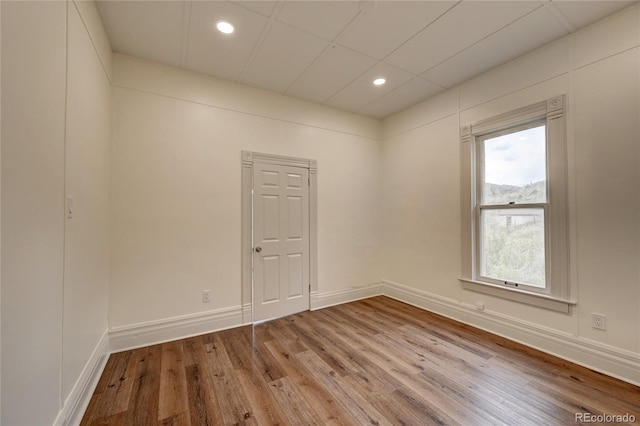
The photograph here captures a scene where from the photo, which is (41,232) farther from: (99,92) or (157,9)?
(157,9)

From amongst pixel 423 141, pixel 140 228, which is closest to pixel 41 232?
pixel 140 228

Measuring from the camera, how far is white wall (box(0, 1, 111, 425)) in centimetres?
106

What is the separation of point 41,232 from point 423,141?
3966mm

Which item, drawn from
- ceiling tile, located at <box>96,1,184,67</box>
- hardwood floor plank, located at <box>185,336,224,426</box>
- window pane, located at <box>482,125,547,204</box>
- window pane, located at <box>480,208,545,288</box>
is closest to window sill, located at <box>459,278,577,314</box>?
window pane, located at <box>480,208,545,288</box>

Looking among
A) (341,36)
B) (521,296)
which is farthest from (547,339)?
(341,36)

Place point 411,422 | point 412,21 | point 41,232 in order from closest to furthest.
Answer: point 41,232 → point 411,422 → point 412,21

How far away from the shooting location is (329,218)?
3953 mm

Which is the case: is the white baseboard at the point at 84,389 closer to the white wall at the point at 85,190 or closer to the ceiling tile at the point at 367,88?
the white wall at the point at 85,190

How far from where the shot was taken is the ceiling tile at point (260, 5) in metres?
2.05

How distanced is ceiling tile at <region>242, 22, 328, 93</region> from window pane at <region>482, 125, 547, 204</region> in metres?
2.26

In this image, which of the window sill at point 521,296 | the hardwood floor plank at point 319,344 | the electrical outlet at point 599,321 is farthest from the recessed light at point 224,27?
the electrical outlet at point 599,321

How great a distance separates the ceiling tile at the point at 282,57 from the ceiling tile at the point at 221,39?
12cm

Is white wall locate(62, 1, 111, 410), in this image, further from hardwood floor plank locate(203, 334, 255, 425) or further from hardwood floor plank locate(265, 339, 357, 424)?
hardwood floor plank locate(265, 339, 357, 424)

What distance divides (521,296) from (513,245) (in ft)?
1.75
